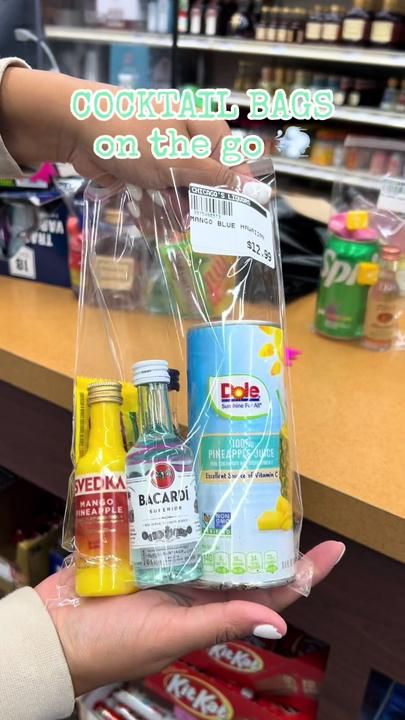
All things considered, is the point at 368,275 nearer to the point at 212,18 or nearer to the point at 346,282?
the point at 346,282

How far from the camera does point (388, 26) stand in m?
2.29

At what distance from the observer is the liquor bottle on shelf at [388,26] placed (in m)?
2.29

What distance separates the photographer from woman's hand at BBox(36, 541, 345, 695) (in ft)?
1.57

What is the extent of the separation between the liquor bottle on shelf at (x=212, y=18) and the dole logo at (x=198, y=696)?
2.62 meters

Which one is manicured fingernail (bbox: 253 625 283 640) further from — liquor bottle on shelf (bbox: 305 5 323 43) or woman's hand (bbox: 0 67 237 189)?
liquor bottle on shelf (bbox: 305 5 323 43)

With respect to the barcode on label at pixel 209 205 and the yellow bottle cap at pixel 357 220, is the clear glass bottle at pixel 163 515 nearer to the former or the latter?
the barcode on label at pixel 209 205

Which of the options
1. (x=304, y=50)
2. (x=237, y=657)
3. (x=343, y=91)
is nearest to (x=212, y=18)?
(x=304, y=50)

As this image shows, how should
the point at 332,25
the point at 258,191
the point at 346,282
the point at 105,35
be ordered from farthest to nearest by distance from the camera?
1. the point at 105,35
2. the point at 332,25
3. the point at 346,282
4. the point at 258,191

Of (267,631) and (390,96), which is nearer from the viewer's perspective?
(267,631)

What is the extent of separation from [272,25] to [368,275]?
2161 mm

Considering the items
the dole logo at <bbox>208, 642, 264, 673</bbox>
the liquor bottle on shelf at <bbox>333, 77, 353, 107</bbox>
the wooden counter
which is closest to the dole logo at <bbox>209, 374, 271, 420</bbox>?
the wooden counter

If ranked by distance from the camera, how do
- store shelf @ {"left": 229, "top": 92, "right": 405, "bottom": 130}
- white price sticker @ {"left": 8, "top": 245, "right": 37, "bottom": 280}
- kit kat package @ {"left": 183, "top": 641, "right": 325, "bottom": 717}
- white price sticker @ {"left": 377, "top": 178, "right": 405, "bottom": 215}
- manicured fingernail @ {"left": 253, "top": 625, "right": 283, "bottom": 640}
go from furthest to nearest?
store shelf @ {"left": 229, "top": 92, "right": 405, "bottom": 130} → white price sticker @ {"left": 8, "top": 245, "right": 37, "bottom": 280} → white price sticker @ {"left": 377, "top": 178, "right": 405, "bottom": 215} → kit kat package @ {"left": 183, "top": 641, "right": 325, "bottom": 717} → manicured fingernail @ {"left": 253, "top": 625, "right": 283, "bottom": 640}

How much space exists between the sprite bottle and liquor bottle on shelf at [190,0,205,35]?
7.38ft

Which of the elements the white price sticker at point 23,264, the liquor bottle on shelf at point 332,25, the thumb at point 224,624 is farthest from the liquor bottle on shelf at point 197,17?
the thumb at point 224,624
